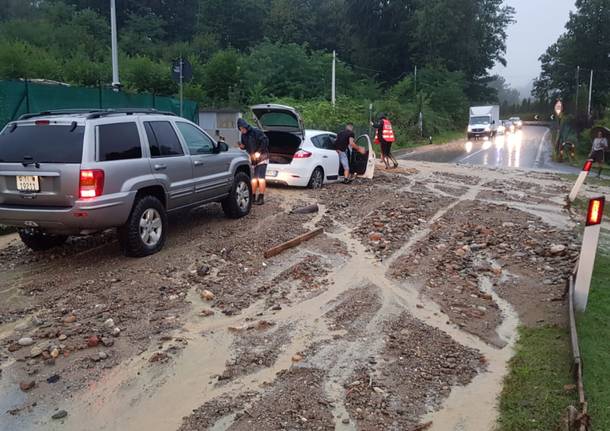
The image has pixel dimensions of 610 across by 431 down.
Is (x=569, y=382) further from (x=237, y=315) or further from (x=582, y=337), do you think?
(x=237, y=315)

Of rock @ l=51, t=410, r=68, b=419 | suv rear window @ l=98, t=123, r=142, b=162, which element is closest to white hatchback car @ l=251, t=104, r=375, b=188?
suv rear window @ l=98, t=123, r=142, b=162

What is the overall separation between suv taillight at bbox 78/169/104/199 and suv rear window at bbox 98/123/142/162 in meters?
0.23

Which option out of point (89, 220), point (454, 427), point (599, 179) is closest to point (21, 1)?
point (599, 179)

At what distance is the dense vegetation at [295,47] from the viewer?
36.1 metres

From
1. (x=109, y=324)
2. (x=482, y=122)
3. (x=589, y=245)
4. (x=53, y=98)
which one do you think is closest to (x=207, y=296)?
(x=109, y=324)

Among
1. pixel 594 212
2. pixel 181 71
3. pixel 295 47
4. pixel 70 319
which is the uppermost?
pixel 295 47

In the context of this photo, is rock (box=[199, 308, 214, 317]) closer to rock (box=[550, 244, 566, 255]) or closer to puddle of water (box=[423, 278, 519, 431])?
puddle of water (box=[423, 278, 519, 431])

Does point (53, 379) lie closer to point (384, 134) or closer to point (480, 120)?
point (384, 134)

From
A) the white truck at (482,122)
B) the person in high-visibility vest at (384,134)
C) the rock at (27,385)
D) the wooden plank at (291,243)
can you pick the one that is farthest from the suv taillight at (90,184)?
the white truck at (482,122)

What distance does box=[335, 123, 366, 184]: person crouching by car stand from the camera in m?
14.9

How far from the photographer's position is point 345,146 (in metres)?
15.1

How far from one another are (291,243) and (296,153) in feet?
18.3

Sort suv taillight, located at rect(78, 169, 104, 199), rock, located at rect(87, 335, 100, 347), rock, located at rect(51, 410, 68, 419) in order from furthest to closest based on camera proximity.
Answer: suv taillight, located at rect(78, 169, 104, 199) → rock, located at rect(87, 335, 100, 347) → rock, located at rect(51, 410, 68, 419)

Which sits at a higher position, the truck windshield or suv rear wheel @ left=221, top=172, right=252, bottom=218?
the truck windshield
